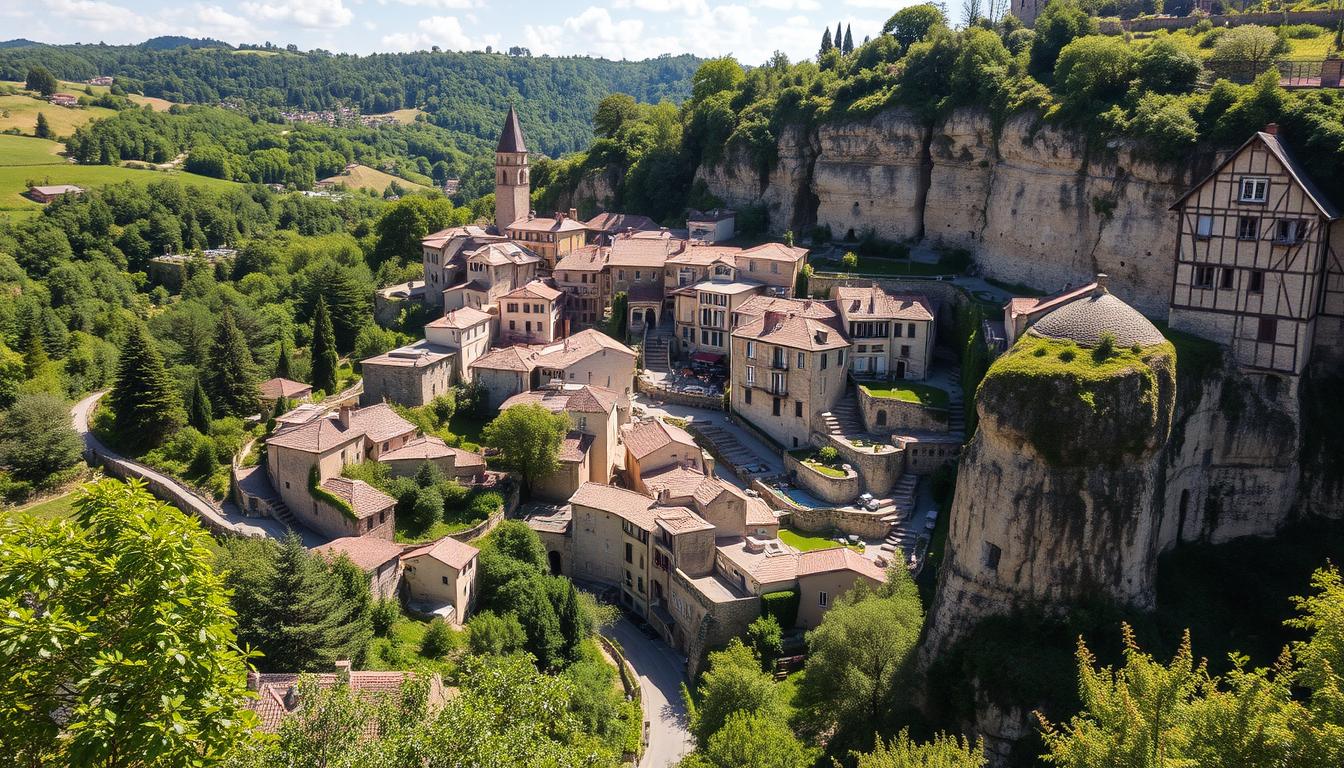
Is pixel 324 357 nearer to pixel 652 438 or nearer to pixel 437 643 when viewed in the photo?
pixel 652 438

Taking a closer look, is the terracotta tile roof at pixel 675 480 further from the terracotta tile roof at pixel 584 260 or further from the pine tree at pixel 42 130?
the pine tree at pixel 42 130

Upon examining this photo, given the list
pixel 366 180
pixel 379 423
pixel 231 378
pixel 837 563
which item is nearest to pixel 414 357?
pixel 379 423

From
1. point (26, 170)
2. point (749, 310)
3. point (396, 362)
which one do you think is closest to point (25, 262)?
point (26, 170)

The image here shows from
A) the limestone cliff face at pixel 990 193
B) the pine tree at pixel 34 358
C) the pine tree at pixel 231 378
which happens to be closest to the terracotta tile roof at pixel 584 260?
the limestone cliff face at pixel 990 193

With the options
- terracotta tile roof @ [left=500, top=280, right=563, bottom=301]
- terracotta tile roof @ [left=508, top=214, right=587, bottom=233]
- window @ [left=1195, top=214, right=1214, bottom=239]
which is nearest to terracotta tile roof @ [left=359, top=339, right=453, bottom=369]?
terracotta tile roof @ [left=500, top=280, right=563, bottom=301]

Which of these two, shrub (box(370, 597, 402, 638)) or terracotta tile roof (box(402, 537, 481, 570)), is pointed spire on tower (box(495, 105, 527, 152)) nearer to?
terracotta tile roof (box(402, 537, 481, 570))

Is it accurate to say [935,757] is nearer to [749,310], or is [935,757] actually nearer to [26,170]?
[749,310]
